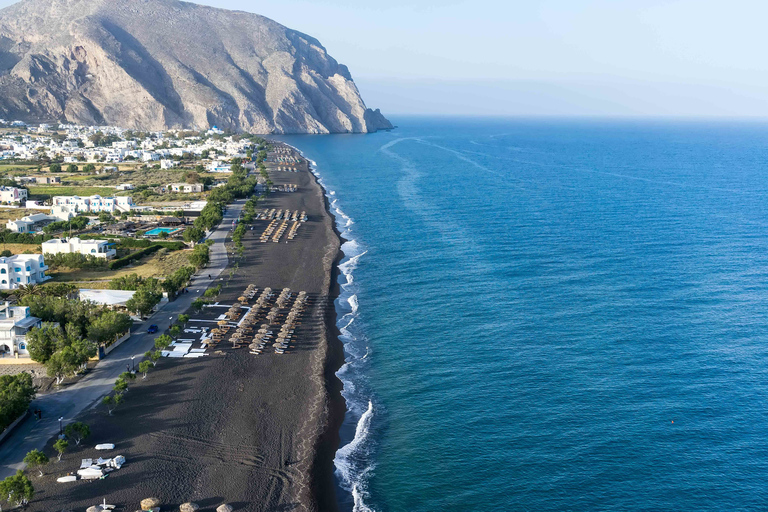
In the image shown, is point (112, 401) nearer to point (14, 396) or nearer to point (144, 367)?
point (144, 367)

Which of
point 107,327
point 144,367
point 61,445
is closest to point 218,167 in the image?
point 107,327

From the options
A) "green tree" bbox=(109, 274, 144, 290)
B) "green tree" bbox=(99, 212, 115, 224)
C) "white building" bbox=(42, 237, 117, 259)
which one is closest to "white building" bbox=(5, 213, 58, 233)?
"green tree" bbox=(99, 212, 115, 224)

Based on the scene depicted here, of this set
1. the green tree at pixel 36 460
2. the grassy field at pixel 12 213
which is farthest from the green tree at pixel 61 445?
the grassy field at pixel 12 213

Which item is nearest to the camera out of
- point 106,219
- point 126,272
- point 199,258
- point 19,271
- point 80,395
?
point 80,395

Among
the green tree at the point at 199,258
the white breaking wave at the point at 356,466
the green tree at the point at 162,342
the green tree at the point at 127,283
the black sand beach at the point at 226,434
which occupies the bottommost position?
the white breaking wave at the point at 356,466

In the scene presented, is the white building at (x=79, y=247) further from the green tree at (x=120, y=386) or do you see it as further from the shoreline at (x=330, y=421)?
the green tree at (x=120, y=386)

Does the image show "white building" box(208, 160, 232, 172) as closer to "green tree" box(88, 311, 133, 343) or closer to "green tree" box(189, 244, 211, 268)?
"green tree" box(189, 244, 211, 268)
